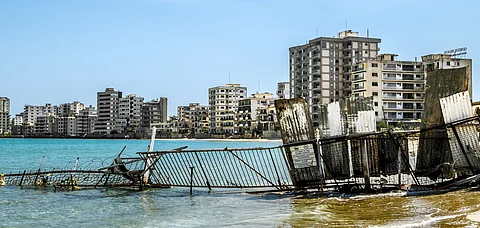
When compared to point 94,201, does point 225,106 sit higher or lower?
higher

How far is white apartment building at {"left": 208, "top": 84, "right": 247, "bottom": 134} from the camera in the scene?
172000 millimetres

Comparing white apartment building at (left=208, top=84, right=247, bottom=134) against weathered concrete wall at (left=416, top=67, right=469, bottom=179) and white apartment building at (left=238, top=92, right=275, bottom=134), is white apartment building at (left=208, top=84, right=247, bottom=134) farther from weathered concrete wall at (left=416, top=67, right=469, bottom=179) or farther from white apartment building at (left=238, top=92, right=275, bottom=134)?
weathered concrete wall at (left=416, top=67, right=469, bottom=179)

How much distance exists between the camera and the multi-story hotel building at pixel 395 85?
109938mm

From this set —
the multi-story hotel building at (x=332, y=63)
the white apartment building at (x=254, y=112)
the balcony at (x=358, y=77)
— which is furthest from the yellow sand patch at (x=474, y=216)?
the white apartment building at (x=254, y=112)

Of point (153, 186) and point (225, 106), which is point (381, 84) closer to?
point (225, 106)

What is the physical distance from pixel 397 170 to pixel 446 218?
496 cm

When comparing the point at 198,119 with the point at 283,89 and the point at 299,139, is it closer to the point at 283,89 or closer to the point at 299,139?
the point at 283,89

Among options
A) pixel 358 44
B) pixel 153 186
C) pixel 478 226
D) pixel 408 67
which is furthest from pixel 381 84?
pixel 478 226

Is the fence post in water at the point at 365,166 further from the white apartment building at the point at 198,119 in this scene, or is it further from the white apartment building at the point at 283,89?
the white apartment building at the point at 198,119

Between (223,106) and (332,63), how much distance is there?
58.4 m

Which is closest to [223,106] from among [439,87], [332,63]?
[332,63]

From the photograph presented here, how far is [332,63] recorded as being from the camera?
12406cm

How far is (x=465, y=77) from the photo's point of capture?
18.3m

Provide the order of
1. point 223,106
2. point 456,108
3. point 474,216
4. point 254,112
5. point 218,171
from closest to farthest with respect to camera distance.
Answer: point 474,216 → point 456,108 → point 218,171 → point 254,112 → point 223,106
